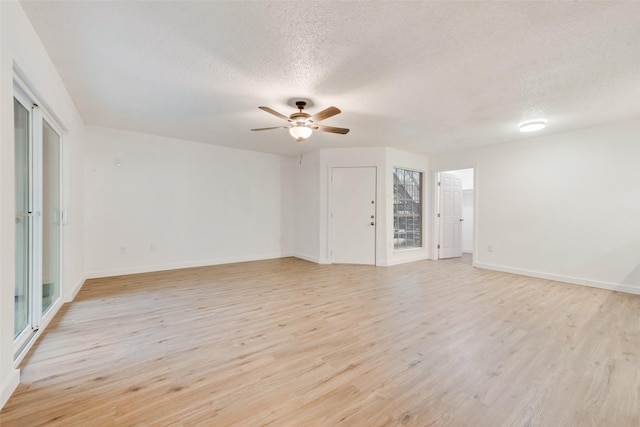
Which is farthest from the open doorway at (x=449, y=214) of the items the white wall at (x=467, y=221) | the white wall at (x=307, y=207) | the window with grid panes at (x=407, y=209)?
the white wall at (x=307, y=207)

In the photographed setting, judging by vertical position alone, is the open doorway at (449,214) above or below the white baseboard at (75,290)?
above

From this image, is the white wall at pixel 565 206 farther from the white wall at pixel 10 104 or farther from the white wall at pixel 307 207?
the white wall at pixel 10 104

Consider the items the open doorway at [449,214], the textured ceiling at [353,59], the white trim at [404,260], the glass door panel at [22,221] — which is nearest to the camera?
the textured ceiling at [353,59]

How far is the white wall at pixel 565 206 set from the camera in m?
3.71

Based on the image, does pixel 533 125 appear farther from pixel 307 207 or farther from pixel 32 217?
pixel 32 217

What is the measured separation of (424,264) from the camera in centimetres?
546

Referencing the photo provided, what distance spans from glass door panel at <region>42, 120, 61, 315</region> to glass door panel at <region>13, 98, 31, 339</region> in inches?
13.6

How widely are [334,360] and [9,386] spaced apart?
1.99 m

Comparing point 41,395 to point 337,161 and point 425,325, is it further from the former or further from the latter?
point 337,161

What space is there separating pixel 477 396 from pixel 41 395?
104 inches

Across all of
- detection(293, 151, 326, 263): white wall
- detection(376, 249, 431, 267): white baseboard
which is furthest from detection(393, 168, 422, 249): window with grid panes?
detection(293, 151, 326, 263): white wall

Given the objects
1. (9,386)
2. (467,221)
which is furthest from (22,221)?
(467,221)

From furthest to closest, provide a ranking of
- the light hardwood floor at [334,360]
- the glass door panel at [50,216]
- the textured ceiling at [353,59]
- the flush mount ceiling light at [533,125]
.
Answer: the flush mount ceiling light at [533,125] → the glass door panel at [50,216] → the textured ceiling at [353,59] → the light hardwood floor at [334,360]

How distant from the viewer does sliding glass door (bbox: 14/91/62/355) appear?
2.14 metres
